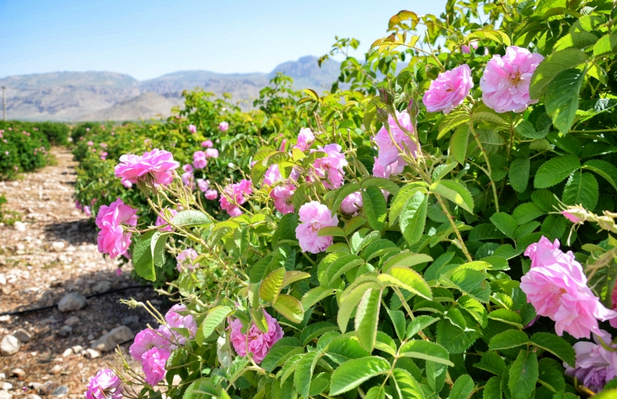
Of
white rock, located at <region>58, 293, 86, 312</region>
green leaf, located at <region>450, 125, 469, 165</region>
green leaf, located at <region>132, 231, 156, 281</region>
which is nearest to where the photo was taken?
green leaf, located at <region>450, 125, 469, 165</region>

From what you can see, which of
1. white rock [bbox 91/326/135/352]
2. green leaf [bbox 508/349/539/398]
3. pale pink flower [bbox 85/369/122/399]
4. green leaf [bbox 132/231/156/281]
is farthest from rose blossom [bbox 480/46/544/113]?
white rock [bbox 91/326/135/352]

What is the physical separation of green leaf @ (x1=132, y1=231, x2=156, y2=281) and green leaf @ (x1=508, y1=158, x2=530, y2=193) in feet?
2.75

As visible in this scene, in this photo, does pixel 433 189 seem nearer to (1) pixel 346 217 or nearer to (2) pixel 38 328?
(1) pixel 346 217

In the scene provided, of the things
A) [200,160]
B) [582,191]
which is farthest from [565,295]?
[200,160]

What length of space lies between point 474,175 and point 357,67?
119 cm

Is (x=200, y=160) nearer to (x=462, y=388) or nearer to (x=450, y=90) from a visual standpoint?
(x=450, y=90)

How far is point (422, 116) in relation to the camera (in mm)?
Result: 1300

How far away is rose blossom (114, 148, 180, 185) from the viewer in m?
1.01

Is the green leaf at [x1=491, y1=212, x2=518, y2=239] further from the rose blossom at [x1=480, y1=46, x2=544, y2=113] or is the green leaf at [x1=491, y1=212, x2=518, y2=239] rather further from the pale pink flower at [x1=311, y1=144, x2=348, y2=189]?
the pale pink flower at [x1=311, y1=144, x2=348, y2=189]

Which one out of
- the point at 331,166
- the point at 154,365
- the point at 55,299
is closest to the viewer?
the point at 331,166

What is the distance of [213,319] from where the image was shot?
0.88 metres

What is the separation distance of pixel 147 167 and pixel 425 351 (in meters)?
0.74

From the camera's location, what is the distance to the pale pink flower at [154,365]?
4.23 feet

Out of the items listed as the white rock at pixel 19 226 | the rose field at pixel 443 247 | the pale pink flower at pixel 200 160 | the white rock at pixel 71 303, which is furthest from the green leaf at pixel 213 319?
the white rock at pixel 19 226
